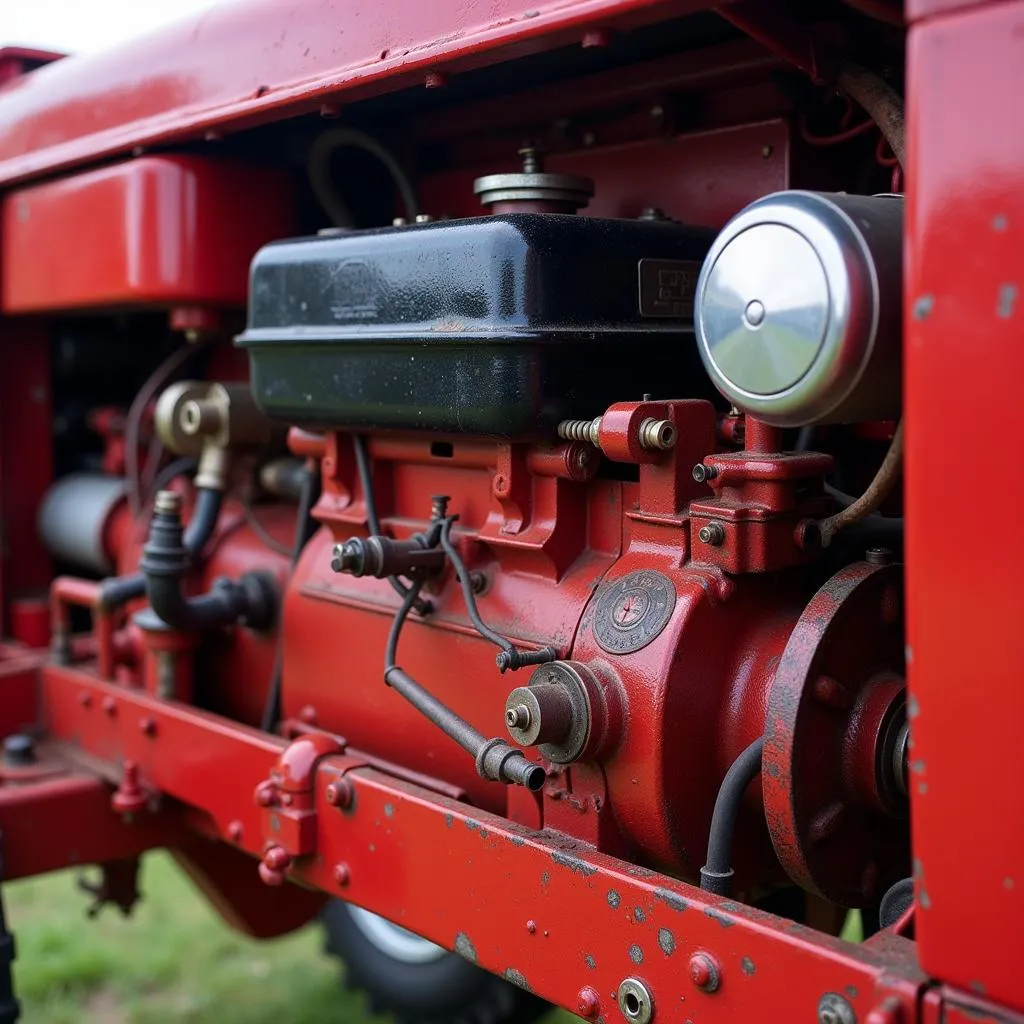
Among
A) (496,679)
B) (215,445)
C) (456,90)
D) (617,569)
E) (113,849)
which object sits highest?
(456,90)

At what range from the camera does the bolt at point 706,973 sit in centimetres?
119

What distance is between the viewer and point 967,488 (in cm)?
93

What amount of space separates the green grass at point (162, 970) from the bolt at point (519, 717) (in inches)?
63.6

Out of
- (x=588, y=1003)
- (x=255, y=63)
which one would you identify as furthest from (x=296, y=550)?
(x=588, y=1003)

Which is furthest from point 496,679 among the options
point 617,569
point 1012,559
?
point 1012,559

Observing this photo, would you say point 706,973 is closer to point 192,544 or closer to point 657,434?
point 657,434

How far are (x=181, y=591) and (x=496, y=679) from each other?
2.06ft

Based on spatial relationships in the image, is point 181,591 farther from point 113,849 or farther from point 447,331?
point 447,331

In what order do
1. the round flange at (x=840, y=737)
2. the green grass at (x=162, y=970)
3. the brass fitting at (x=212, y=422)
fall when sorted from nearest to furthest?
the round flange at (x=840, y=737) < the brass fitting at (x=212, y=422) < the green grass at (x=162, y=970)

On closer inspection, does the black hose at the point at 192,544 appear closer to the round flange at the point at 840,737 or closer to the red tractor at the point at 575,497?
the red tractor at the point at 575,497

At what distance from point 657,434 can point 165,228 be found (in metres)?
1.06

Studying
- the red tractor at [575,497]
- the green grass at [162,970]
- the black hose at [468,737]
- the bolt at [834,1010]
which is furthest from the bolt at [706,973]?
the green grass at [162,970]

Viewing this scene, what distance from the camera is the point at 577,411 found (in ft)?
4.92

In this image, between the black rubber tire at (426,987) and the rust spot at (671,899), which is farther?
the black rubber tire at (426,987)
